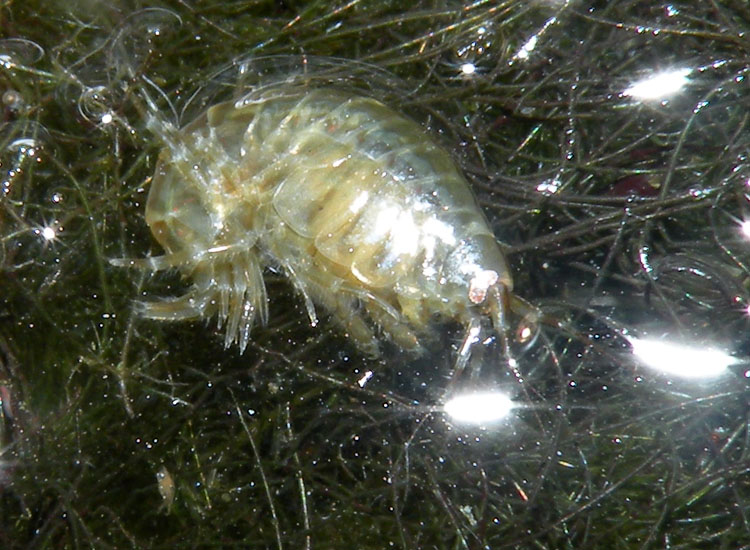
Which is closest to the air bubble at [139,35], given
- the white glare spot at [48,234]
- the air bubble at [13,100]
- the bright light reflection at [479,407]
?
the air bubble at [13,100]

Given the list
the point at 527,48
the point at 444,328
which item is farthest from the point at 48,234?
the point at 527,48

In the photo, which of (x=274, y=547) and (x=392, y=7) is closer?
(x=274, y=547)

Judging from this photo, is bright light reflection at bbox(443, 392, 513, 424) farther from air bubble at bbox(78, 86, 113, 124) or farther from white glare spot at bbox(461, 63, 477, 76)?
air bubble at bbox(78, 86, 113, 124)

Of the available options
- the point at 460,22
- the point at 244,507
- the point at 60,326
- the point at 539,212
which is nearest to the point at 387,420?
the point at 244,507

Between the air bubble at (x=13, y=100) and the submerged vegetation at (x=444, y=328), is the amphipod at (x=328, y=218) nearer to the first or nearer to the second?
the submerged vegetation at (x=444, y=328)

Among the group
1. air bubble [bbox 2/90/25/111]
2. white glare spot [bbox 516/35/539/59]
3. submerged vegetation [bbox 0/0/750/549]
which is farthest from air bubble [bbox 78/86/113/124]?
white glare spot [bbox 516/35/539/59]

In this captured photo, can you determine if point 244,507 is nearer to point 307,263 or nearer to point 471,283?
point 307,263
